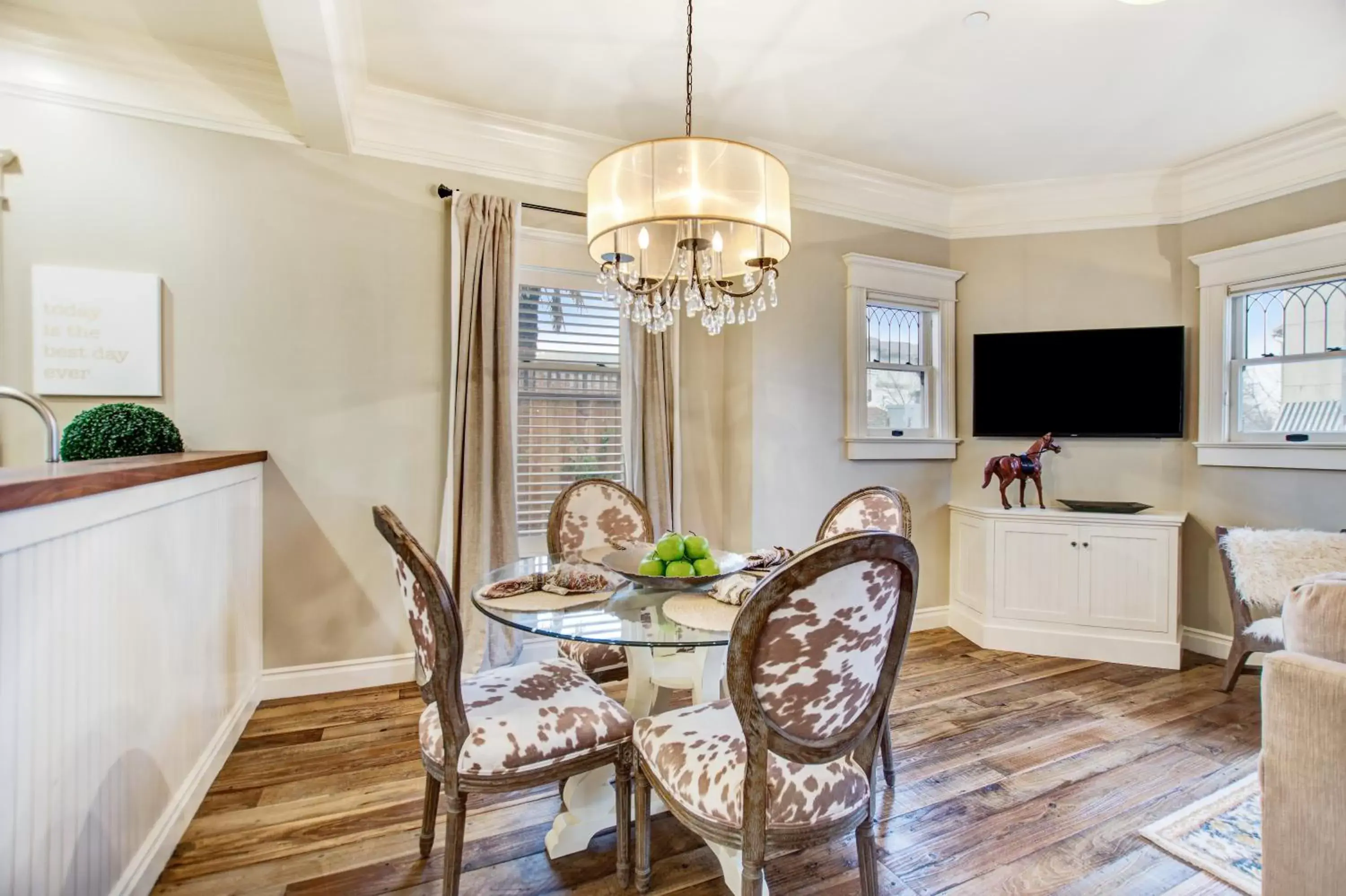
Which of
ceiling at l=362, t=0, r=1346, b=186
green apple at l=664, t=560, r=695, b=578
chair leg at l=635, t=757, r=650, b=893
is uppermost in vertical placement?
ceiling at l=362, t=0, r=1346, b=186

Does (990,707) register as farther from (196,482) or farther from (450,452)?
(196,482)

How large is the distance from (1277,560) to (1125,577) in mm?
654

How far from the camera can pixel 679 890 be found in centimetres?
167

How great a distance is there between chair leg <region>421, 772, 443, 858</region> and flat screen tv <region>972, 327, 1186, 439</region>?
3.76 metres

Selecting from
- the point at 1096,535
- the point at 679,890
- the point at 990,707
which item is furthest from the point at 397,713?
the point at 1096,535

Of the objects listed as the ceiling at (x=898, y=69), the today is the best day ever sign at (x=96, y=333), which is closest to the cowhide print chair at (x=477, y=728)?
the today is the best day ever sign at (x=96, y=333)

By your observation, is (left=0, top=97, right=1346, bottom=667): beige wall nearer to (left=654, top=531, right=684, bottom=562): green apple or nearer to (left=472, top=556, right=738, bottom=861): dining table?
(left=472, top=556, right=738, bottom=861): dining table

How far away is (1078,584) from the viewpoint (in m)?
3.48

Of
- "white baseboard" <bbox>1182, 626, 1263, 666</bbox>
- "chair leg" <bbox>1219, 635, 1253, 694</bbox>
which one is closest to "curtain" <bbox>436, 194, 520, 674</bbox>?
"chair leg" <bbox>1219, 635, 1253, 694</bbox>

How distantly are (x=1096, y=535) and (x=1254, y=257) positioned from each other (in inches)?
70.4

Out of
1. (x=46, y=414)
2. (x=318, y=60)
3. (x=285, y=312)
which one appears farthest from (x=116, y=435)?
(x=318, y=60)

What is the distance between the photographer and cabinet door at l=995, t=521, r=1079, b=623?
138 inches

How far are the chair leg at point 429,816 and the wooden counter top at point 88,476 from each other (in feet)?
3.68

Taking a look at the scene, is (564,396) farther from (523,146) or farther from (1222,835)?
(1222,835)
